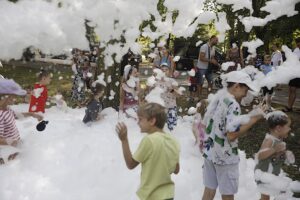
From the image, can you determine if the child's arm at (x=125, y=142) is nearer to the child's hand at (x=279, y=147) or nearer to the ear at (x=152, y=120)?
the ear at (x=152, y=120)

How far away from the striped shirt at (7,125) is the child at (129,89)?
252cm

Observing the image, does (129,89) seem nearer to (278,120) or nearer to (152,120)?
(278,120)

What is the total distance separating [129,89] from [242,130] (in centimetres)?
398

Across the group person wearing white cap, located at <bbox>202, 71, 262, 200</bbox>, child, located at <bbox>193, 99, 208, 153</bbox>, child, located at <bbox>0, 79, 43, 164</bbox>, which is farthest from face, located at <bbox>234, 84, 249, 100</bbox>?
child, located at <bbox>0, 79, 43, 164</bbox>

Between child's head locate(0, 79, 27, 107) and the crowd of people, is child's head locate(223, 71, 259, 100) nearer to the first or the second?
the crowd of people

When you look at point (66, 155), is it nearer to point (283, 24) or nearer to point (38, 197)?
point (38, 197)

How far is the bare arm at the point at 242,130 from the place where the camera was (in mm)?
3607

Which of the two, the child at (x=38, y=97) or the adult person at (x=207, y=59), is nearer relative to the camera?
the child at (x=38, y=97)

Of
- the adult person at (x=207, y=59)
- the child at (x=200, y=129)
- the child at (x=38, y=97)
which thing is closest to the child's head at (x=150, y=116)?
the child at (x=200, y=129)

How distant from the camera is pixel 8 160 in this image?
530 centimetres

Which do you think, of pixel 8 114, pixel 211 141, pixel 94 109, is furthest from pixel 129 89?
pixel 211 141

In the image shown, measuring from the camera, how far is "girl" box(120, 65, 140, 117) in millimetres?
7488

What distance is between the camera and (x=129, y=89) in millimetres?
7484

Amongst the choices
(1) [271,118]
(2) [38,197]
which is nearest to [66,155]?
(2) [38,197]
